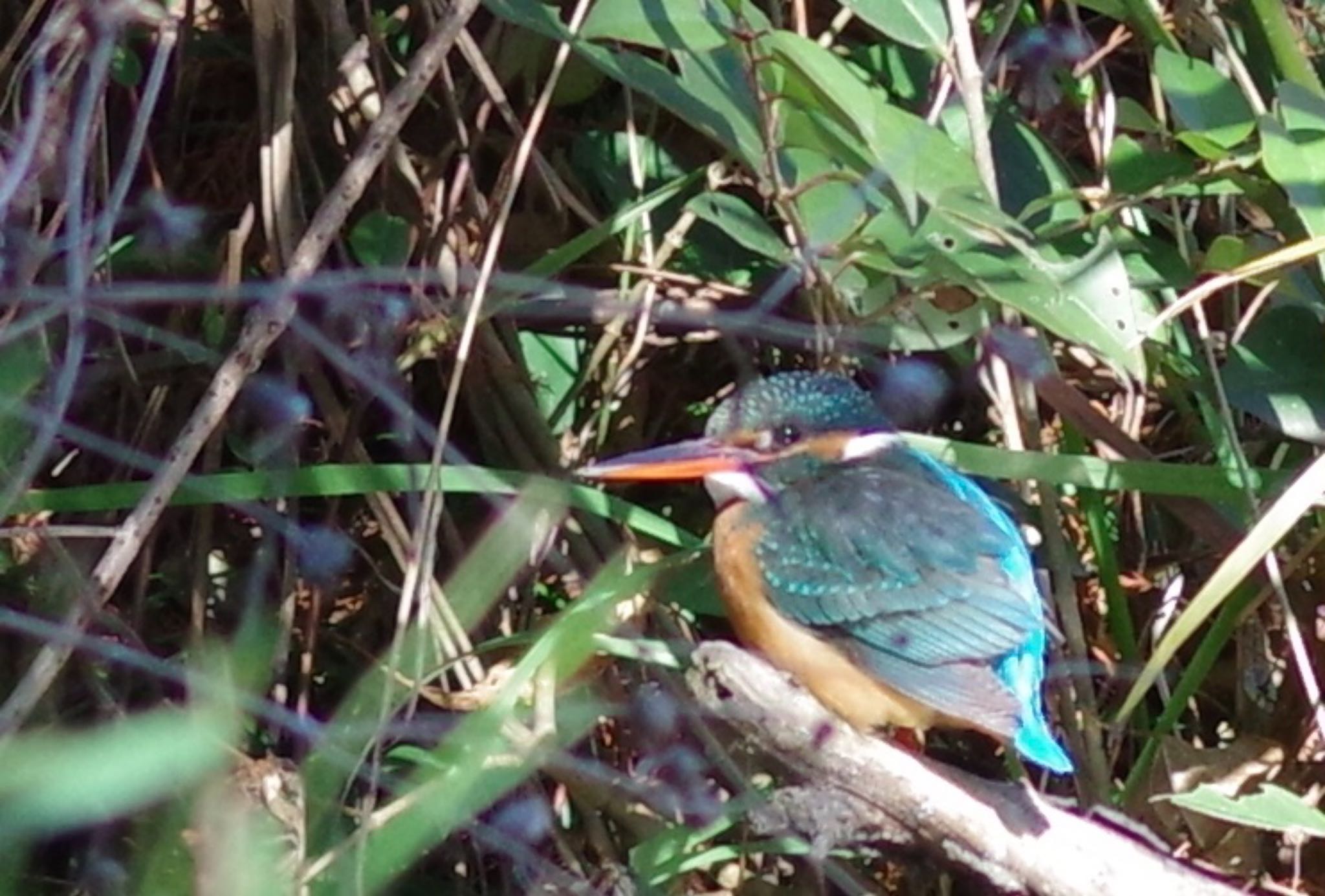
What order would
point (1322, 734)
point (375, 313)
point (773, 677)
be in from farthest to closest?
point (375, 313)
point (1322, 734)
point (773, 677)

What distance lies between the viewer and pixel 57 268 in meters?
2.22

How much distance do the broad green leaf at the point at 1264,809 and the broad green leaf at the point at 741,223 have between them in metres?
0.71

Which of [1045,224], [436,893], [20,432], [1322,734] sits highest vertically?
[1045,224]

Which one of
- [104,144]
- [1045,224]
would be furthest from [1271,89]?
[104,144]

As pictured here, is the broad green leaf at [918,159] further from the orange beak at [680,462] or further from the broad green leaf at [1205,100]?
the orange beak at [680,462]

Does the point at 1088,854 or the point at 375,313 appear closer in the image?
the point at 1088,854

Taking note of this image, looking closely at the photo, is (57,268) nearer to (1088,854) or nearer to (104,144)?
(104,144)

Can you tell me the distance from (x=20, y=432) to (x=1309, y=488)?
1256 millimetres

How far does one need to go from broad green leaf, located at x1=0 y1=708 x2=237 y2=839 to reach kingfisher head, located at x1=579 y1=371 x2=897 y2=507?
18.7 inches

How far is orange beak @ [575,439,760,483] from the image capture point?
6.65 feet

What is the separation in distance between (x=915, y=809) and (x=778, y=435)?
1.69 ft

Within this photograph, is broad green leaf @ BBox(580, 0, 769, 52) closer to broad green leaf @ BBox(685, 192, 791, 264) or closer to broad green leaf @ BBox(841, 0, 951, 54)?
broad green leaf @ BBox(841, 0, 951, 54)

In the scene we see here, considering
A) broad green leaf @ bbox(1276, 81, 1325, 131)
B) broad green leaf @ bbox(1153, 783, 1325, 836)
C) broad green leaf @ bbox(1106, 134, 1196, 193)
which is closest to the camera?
broad green leaf @ bbox(1153, 783, 1325, 836)

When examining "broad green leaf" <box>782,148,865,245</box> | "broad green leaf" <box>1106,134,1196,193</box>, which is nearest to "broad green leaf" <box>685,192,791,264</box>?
"broad green leaf" <box>782,148,865,245</box>
